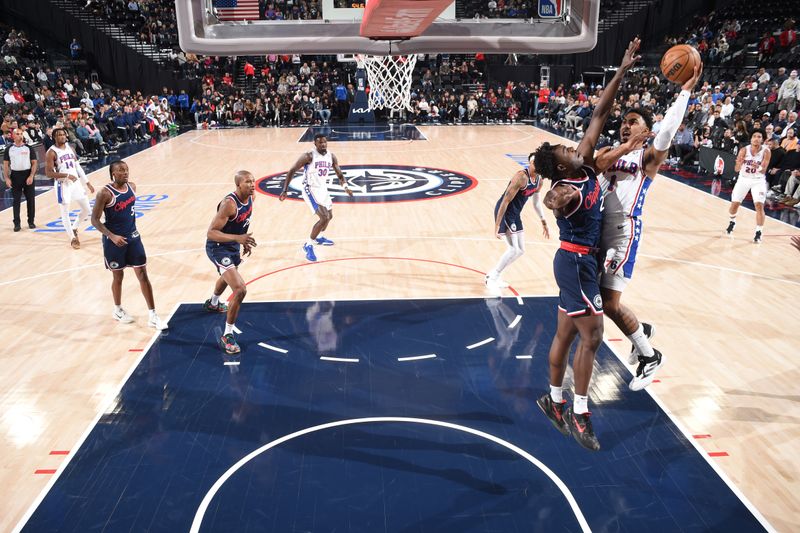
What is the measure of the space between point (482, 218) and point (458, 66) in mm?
17868

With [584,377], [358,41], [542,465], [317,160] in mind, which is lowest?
[542,465]

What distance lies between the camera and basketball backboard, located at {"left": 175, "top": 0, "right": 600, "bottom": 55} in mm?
5445

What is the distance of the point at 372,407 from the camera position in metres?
5.09

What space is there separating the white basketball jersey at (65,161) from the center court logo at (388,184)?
3.91 m

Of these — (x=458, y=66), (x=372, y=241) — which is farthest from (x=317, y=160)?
(x=458, y=66)

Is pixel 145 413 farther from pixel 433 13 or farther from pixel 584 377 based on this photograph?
pixel 433 13

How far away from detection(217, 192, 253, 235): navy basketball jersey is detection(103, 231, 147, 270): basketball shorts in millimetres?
972

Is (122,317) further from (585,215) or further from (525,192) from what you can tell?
(585,215)

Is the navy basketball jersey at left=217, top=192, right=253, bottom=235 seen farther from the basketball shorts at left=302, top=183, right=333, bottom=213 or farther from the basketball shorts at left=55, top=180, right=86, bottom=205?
the basketball shorts at left=55, top=180, right=86, bottom=205

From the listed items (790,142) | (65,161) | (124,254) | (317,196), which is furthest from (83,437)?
(790,142)

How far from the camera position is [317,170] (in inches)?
346

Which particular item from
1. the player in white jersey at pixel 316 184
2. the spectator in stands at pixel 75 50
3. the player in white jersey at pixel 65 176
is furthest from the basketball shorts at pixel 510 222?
the spectator in stands at pixel 75 50

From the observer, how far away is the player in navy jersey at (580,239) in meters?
3.87

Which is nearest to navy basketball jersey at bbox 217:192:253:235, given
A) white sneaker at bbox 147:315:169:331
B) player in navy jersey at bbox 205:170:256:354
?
player in navy jersey at bbox 205:170:256:354
